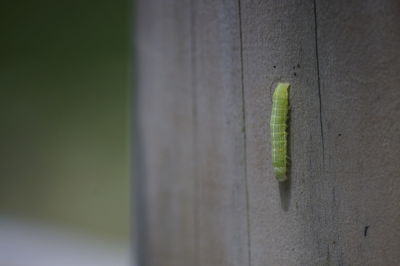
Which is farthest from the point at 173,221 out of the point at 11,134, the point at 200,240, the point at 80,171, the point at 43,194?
the point at 11,134

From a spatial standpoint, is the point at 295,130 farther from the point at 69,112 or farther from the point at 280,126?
the point at 69,112

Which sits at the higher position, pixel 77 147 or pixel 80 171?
pixel 77 147

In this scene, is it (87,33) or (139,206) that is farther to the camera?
(87,33)

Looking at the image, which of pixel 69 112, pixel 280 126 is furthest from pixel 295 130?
pixel 69 112

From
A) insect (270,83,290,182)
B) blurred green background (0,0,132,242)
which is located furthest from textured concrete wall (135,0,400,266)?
blurred green background (0,0,132,242)

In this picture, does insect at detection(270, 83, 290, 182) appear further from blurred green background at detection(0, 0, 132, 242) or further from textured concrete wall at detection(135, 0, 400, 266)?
blurred green background at detection(0, 0, 132, 242)

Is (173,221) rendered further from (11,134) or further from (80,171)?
(11,134)
